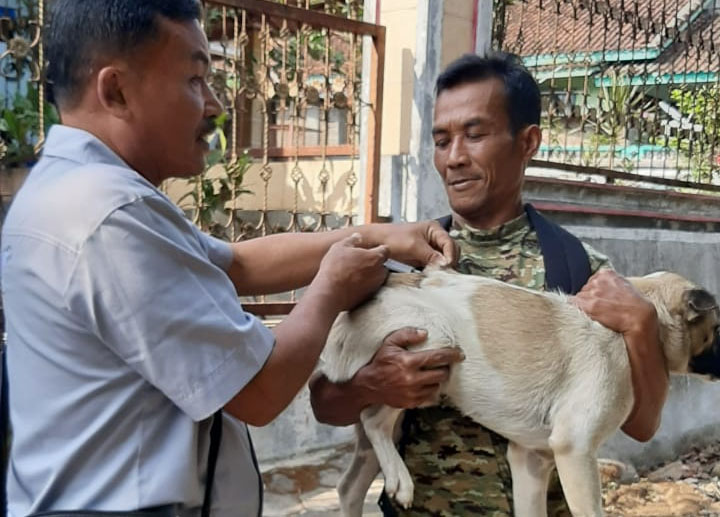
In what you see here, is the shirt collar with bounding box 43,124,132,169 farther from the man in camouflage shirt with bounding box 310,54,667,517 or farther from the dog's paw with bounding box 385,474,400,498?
the dog's paw with bounding box 385,474,400,498

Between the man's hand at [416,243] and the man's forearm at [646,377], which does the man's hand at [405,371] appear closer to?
the man's hand at [416,243]

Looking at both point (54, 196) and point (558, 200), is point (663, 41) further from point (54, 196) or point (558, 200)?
point (54, 196)

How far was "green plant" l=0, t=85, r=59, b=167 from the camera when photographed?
4.00 metres

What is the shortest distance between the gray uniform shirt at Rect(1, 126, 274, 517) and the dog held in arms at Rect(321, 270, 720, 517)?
63 cm

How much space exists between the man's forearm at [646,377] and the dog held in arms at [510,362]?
3 cm

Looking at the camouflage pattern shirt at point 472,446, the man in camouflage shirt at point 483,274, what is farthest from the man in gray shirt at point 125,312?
the camouflage pattern shirt at point 472,446

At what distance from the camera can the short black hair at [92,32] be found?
50.4 inches

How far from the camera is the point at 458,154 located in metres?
2.00

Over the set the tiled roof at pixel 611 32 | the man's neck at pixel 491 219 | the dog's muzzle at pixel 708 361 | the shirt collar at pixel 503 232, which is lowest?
the dog's muzzle at pixel 708 361

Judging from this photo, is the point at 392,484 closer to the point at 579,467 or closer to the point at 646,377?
the point at 579,467

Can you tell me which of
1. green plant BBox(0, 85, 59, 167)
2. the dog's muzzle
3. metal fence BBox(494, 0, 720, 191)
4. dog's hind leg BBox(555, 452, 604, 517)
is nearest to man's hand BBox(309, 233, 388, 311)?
dog's hind leg BBox(555, 452, 604, 517)

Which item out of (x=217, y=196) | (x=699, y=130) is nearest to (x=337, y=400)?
(x=217, y=196)

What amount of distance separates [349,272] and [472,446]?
24.7 inches

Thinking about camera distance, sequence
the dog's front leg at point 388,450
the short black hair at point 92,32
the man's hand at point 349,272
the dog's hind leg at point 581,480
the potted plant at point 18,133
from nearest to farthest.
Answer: the short black hair at point 92,32 → the man's hand at point 349,272 → the dog's hind leg at point 581,480 → the dog's front leg at point 388,450 → the potted plant at point 18,133
